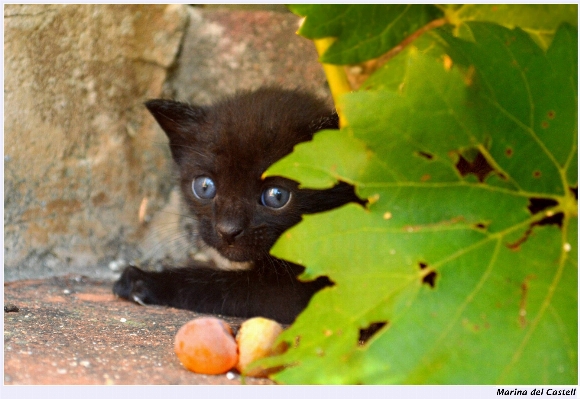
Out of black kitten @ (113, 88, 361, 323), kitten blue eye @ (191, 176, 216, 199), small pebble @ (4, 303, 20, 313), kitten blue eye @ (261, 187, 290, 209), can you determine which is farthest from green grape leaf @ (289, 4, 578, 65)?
small pebble @ (4, 303, 20, 313)

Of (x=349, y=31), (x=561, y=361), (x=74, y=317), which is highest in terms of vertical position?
(x=349, y=31)

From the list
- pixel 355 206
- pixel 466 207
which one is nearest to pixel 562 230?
pixel 466 207

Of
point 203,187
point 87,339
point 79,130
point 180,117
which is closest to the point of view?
point 87,339

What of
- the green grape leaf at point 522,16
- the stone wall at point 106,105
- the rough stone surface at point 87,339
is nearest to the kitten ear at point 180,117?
the stone wall at point 106,105

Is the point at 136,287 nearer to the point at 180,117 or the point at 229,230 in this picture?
the point at 229,230

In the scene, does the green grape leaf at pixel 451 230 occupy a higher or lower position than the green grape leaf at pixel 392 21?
lower

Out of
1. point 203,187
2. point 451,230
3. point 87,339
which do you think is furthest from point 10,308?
point 451,230

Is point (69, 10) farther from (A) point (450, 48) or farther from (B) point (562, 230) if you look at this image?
(B) point (562, 230)

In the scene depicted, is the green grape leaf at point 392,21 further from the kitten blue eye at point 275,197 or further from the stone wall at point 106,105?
the stone wall at point 106,105
